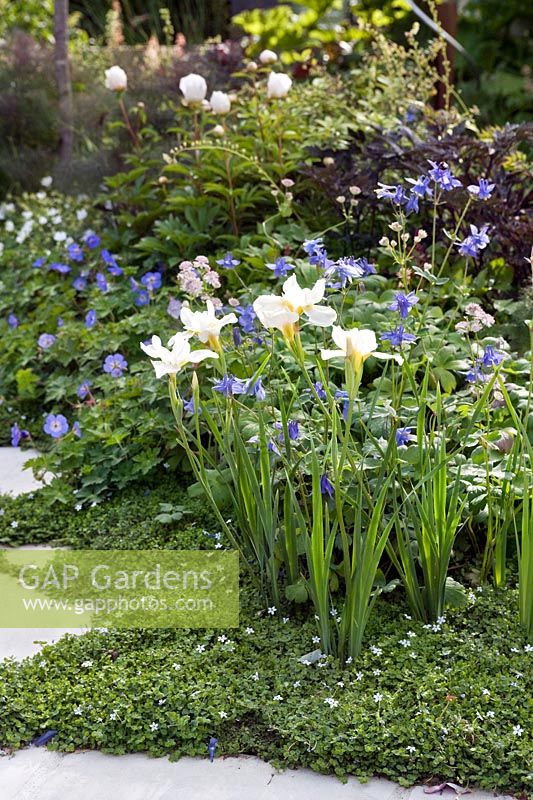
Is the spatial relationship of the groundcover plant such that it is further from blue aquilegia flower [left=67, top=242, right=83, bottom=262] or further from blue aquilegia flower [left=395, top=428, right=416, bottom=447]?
blue aquilegia flower [left=67, top=242, right=83, bottom=262]

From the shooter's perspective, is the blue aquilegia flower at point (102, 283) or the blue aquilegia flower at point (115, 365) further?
the blue aquilegia flower at point (102, 283)

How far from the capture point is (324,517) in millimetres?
2203

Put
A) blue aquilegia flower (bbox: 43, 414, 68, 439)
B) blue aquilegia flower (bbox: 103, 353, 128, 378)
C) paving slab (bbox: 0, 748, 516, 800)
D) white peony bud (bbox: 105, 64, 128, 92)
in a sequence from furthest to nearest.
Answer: white peony bud (bbox: 105, 64, 128, 92) → blue aquilegia flower (bbox: 103, 353, 128, 378) → blue aquilegia flower (bbox: 43, 414, 68, 439) → paving slab (bbox: 0, 748, 516, 800)

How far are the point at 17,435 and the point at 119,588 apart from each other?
0.93 m

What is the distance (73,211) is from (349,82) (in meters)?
1.41

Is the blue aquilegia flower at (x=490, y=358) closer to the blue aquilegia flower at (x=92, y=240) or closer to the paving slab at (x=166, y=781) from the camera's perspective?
the paving slab at (x=166, y=781)

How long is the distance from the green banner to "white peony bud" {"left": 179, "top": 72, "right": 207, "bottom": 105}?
177cm

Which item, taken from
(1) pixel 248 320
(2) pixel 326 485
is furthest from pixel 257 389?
(1) pixel 248 320

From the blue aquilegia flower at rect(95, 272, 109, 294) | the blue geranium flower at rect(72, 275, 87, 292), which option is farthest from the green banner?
the blue geranium flower at rect(72, 275, 87, 292)

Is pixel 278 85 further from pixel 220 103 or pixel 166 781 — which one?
pixel 166 781

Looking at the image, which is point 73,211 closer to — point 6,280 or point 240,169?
point 6,280

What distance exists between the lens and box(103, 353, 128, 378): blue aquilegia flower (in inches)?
123

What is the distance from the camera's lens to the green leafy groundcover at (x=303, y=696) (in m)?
1.85

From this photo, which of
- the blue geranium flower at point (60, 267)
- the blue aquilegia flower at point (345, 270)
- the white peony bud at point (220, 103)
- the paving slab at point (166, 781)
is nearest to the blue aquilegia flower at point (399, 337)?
the blue aquilegia flower at point (345, 270)
